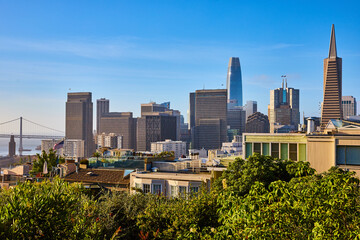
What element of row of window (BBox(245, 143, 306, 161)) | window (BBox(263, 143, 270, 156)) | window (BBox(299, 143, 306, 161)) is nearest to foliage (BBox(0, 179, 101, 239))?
row of window (BBox(245, 143, 306, 161))

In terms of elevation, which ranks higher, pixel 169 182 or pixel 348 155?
pixel 348 155

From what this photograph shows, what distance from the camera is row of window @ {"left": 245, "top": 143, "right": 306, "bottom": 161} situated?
35.9 metres

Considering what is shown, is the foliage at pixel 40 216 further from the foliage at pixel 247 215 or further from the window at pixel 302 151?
the window at pixel 302 151

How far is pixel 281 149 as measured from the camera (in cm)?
3734

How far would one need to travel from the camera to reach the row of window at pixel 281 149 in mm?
35938

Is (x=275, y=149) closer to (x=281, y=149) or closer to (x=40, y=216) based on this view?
(x=281, y=149)

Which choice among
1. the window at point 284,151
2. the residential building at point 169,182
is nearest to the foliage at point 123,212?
the residential building at point 169,182

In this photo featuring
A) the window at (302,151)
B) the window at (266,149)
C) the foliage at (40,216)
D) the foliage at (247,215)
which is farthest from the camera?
the window at (266,149)

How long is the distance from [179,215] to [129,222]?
9.78ft

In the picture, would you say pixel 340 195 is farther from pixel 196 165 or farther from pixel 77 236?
pixel 196 165

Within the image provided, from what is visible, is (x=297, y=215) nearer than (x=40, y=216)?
Yes

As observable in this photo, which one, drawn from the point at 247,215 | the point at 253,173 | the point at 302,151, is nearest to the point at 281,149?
the point at 302,151

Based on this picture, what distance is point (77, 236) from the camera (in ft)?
44.9

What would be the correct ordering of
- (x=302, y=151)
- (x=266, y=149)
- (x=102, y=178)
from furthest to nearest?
1. (x=102, y=178)
2. (x=266, y=149)
3. (x=302, y=151)
